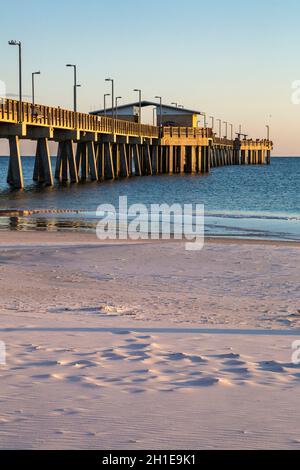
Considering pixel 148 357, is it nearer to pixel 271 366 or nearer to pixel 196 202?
pixel 271 366

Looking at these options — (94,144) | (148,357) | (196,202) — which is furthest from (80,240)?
(94,144)

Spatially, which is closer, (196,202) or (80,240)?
(80,240)

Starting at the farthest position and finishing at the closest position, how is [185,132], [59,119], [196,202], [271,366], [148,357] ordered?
1. [185,132]
2. [59,119]
3. [196,202]
4. [148,357]
5. [271,366]

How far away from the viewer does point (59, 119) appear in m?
51.9

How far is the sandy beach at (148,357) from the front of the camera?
5.59 meters

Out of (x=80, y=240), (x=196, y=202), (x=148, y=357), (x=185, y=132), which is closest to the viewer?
(x=148, y=357)

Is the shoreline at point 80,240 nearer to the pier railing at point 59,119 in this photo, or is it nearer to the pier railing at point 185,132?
the pier railing at point 59,119

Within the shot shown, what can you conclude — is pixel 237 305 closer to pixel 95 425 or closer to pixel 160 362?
pixel 160 362

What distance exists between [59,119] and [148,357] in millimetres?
45458

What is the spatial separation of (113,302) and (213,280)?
2741 millimetres

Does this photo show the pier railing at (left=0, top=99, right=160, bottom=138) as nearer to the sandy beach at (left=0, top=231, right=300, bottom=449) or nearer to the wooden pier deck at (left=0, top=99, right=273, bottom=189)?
the wooden pier deck at (left=0, top=99, right=273, bottom=189)

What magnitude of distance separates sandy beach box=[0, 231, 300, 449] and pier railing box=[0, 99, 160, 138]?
28381 mm

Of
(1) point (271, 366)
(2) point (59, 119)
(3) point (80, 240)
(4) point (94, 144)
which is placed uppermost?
(2) point (59, 119)

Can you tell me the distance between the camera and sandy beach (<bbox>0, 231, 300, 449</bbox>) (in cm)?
559
